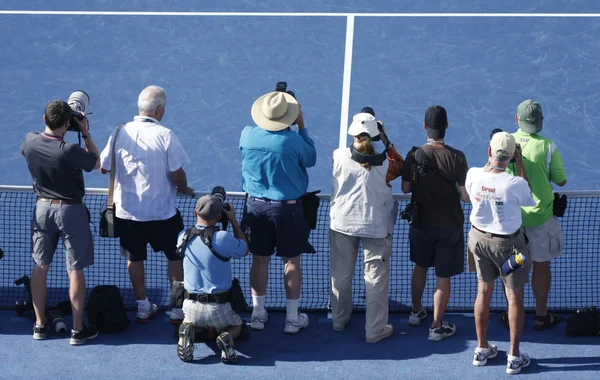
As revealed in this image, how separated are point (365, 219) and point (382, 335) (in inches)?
42.7

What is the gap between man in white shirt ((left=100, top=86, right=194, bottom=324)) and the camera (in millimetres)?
8578

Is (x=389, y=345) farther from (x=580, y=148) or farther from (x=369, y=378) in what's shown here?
(x=580, y=148)

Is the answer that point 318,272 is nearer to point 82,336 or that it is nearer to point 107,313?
point 107,313

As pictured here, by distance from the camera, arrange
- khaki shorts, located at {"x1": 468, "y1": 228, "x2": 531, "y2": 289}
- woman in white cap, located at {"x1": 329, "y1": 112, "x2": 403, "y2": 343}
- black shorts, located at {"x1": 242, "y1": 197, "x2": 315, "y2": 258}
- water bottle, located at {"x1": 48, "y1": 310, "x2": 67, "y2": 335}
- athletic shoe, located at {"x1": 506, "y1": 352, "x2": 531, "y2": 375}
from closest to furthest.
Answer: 1. khaki shorts, located at {"x1": 468, "y1": 228, "x2": 531, "y2": 289}
2. athletic shoe, located at {"x1": 506, "y1": 352, "x2": 531, "y2": 375}
3. woman in white cap, located at {"x1": 329, "y1": 112, "x2": 403, "y2": 343}
4. black shorts, located at {"x1": 242, "y1": 197, "x2": 315, "y2": 258}
5. water bottle, located at {"x1": 48, "y1": 310, "x2": 67, "y2": 335}

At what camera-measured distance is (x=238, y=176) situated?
12805 mm

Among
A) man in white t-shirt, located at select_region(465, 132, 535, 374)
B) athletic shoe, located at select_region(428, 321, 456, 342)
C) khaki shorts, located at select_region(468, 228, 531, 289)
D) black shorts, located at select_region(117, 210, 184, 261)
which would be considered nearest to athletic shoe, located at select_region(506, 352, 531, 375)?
man in white t-shirt, located at select_region(465, 132, 535, 374)

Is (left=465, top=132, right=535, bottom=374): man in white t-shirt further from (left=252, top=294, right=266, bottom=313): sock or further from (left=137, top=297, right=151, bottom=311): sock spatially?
(left=137, top=297, right=151, bottom=311): sock

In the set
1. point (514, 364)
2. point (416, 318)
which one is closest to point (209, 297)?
point (416, 318)

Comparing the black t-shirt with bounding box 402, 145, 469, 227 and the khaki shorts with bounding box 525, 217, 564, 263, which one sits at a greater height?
the black t-shirt with bounding box 402, 145, 469, 227

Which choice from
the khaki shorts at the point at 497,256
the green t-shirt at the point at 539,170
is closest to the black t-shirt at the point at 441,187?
the khaki shorts at the point at 497,256

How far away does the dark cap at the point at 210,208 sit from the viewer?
8203mm

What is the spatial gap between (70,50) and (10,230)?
5776 mm

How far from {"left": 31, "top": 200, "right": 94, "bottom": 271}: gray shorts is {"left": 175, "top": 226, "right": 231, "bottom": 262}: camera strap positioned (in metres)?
0.89

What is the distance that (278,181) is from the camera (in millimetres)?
8633
